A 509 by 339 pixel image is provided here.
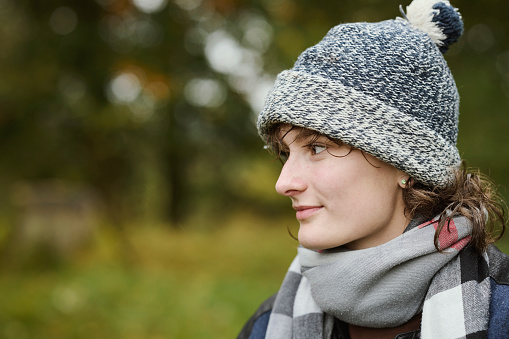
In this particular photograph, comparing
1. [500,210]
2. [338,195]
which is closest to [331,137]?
[338,195]

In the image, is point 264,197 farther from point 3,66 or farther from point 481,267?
point 481,267

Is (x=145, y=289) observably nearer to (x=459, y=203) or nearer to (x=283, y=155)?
(x=283, y=155)

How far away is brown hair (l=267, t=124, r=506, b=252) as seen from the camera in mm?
1520

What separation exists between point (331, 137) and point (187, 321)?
12.6ft

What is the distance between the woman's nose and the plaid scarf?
0.26 metres

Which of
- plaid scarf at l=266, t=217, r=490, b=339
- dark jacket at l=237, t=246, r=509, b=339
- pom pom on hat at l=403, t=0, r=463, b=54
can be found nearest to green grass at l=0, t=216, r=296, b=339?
dark jacket at l=237, t=246, r=509, b=339

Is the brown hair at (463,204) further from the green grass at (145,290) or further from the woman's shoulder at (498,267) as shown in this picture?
the green grass at (145,290)

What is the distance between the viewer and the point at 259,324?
6.13 feet

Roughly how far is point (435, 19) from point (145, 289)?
5038mm

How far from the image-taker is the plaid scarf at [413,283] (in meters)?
1.40

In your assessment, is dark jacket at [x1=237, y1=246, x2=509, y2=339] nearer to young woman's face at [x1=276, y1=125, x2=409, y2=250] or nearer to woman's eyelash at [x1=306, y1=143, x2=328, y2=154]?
young woman's face at [x1=276, y1=125, x2=409, y2=250]

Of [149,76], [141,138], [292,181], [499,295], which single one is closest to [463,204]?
[499,295]

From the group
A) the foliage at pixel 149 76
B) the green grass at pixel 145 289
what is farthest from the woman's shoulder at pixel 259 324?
the foliage at pixel 149 76

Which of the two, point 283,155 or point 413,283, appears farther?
point 283,155
